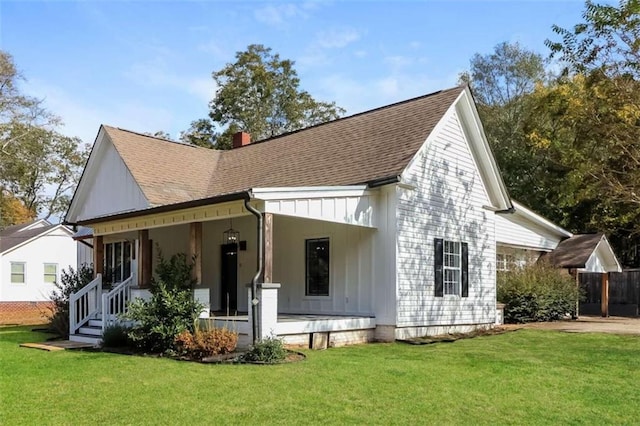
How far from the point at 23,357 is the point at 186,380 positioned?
4.56 metres

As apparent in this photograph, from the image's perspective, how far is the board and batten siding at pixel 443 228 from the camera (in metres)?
14.1

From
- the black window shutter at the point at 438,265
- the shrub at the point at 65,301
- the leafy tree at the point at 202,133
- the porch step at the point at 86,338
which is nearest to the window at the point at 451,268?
the black window shutter at the point at 438,265

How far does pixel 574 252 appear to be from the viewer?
75.9 feet

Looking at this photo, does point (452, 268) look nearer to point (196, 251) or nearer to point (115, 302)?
point (196, 251)

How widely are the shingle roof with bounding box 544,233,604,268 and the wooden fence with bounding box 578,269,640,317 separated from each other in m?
2.98

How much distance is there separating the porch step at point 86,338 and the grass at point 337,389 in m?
1.86

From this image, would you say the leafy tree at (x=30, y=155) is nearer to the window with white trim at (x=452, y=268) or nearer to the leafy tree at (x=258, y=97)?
the leafy tree at (x=258, y=97)

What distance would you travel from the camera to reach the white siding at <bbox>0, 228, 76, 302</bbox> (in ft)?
104

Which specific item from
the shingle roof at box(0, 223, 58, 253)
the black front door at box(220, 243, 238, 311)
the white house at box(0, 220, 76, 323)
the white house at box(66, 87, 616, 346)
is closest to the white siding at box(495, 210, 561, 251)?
the white house at box(66, 87, 616, 346)

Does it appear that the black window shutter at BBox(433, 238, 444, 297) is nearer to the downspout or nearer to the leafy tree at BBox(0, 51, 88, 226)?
the downspout

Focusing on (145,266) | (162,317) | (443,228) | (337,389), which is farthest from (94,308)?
(337,389)

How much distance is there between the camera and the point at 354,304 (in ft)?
46.1

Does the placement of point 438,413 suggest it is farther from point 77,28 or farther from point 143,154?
point 143,154

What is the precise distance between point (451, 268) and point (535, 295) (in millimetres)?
5256
